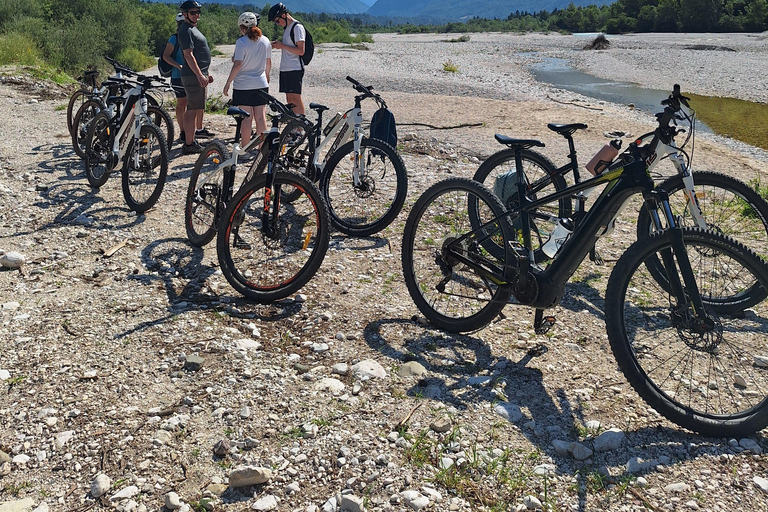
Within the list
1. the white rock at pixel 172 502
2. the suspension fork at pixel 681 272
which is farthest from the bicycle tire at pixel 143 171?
the suspension fork at pixel 681 272

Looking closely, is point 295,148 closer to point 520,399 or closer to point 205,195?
point 205,195

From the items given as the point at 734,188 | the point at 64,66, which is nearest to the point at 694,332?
the point at 734,188

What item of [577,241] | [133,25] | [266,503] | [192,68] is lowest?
[266,503]

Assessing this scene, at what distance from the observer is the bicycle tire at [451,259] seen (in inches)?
177

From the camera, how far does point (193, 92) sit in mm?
9352

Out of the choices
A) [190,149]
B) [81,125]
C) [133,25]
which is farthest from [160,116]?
[133,25]

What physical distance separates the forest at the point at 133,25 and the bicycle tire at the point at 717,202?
469 inches

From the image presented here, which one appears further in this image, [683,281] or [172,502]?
[683,281]

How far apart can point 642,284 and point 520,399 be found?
3.38ft

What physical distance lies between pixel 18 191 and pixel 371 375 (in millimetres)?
5851

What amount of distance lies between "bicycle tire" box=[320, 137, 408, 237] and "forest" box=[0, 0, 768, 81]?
8.72m

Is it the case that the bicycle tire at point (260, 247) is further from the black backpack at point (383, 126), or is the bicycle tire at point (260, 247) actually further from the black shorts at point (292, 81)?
the black shorts at point (292, 81)

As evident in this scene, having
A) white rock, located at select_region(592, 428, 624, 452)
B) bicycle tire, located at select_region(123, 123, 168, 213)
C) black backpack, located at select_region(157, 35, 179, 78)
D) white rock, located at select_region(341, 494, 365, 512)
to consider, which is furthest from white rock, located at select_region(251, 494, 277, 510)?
black backpack, located at select_region(157, 35, 179, 78)

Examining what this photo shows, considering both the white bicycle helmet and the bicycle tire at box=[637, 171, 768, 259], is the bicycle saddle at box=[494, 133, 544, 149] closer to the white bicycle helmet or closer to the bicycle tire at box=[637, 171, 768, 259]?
the bicycle tire at box=[637, 171, 768, 259]
